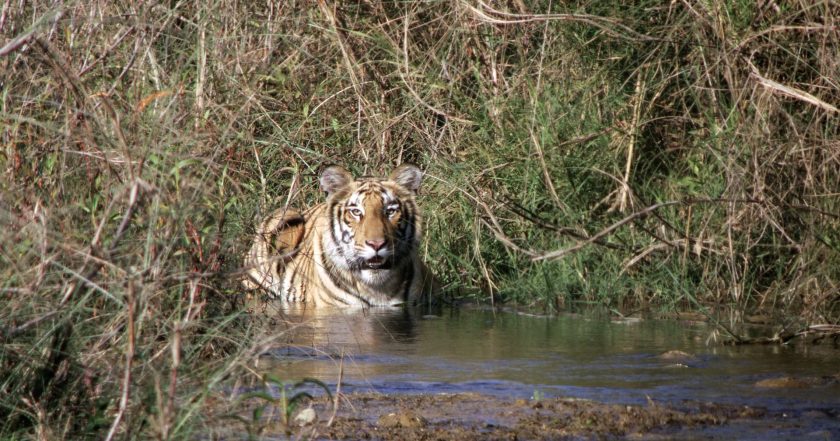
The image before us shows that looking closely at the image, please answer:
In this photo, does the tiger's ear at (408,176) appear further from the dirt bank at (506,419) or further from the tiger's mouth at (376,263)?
the dirt bank at (506,419)

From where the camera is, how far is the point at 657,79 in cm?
863

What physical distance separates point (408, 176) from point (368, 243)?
0.54 metres

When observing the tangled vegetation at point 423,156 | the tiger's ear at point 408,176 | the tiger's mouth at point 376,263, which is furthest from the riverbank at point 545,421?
A: the tiger's ear at point 408,176

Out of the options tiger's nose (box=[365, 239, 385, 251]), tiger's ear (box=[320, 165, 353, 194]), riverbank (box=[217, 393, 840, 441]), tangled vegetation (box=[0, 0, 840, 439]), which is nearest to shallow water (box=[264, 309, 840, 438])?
riverbank (box=[217, 393, 840, 441])

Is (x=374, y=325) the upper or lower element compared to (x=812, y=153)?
lower

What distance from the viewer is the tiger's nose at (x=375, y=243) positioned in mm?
8562

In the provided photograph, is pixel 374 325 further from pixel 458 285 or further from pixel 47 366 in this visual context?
pixel 47 366

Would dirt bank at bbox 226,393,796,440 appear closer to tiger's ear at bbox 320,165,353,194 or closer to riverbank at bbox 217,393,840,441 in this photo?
riverbank at bbox 217,393,840,441

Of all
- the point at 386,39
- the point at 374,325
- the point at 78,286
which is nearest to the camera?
the point at 78,286

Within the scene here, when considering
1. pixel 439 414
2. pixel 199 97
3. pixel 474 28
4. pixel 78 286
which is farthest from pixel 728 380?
pixel 474 28

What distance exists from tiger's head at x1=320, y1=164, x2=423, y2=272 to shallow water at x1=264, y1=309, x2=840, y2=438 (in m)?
0.83

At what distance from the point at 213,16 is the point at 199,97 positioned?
1500 mm

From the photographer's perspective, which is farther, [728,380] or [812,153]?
[812,153]

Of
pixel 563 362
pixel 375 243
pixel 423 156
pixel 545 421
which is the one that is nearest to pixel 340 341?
pixel 563 362
